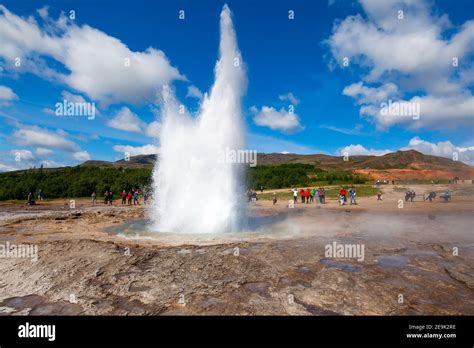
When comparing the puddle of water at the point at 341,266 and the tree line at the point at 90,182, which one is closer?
the puddle of water at the point at 341,266

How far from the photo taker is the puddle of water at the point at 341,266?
726cm

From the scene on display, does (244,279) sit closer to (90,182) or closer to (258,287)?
(258,287)

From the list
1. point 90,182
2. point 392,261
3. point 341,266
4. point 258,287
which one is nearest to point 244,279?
point 258,287

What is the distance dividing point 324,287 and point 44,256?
7.27 meters

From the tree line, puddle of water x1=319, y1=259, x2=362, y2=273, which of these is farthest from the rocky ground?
the tree line

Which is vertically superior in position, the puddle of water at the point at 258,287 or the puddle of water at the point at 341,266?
the puddle of water at the point at 341,266


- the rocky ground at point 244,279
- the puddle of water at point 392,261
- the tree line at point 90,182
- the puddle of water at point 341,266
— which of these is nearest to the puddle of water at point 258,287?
the rocky ground at point 244,279

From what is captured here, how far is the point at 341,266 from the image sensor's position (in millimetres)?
7598

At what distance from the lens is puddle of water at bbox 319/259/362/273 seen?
7262 mm

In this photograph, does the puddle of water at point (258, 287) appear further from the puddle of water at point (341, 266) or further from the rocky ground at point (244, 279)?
the puddle of water at point (341, 266)

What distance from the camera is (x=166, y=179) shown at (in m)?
16.9

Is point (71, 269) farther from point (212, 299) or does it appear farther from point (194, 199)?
point (194, 199)
